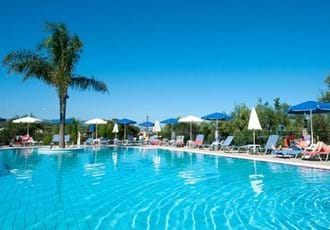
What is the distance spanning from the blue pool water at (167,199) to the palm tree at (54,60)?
9479 mm

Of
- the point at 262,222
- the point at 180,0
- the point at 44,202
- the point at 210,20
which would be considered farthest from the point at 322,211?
the point at 210,20

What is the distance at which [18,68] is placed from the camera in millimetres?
19234

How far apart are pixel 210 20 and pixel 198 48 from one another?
3.70 m

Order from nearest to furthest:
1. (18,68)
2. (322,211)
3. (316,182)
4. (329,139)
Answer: (322,211) < (316,182) < (329,139) < (18,68)

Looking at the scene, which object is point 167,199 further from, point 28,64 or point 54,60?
point 28,64

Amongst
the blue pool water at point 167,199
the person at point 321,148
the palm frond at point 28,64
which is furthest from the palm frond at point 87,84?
the person at point 321,148

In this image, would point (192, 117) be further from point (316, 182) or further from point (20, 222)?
point (20, 222)

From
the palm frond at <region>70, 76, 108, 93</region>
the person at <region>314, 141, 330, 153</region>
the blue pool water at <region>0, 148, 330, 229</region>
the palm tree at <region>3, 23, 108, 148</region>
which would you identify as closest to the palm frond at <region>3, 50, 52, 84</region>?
the palm tree at <region>3, 23, 108, 148</region>

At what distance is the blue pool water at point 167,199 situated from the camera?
5.10 m

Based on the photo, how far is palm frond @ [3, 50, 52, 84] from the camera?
19.1m

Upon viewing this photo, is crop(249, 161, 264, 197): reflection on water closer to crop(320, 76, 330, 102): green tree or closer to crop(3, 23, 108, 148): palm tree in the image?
crop(3, 23, 108, 148): palm tree

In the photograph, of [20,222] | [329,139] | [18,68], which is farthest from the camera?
[18,68]

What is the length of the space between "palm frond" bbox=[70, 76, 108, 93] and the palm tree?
82 cm

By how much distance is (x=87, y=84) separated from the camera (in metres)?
21.4
